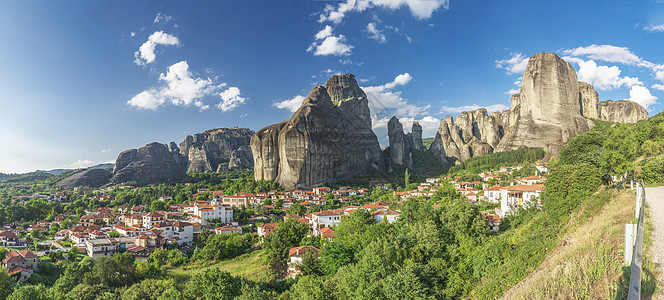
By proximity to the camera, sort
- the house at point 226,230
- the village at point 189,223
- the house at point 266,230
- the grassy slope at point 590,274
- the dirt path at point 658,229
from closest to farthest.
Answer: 1. the grassy slope at point 590,274
2. the dirt path at point 658,229
3. the village at point 189,223
4. the house at point 266,230
5. the house at point 226,230

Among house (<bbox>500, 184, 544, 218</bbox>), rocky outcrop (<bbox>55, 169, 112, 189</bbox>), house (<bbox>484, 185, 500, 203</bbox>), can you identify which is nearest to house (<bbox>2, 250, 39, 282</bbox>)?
house (<bbox>500, 184, 544, 218</bbox>)

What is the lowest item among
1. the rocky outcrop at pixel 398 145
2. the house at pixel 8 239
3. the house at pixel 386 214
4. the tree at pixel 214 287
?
the tree at pixel 214 287

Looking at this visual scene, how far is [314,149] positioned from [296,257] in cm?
4125

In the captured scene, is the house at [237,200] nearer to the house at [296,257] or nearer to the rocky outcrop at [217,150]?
the house at [296,257]

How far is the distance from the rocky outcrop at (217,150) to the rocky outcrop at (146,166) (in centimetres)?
1639

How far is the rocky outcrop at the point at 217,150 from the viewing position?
4333 inches

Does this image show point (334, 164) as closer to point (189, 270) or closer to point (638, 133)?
point (189, 270)

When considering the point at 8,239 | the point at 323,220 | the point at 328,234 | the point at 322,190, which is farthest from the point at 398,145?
the point at 8,239

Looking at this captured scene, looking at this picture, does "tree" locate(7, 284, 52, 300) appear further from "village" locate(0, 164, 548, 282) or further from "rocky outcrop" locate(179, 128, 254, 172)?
"rocky outcrop" locate(179, 128, 254, 172)

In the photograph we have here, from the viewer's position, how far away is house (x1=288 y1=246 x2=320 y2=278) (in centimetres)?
2502

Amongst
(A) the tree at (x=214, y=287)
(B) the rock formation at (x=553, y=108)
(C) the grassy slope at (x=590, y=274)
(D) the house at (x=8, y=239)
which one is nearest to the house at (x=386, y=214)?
(A) the tree at (x=214, y=287)

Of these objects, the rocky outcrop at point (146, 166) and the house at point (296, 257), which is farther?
the rocky outcrop at point (146, 166)

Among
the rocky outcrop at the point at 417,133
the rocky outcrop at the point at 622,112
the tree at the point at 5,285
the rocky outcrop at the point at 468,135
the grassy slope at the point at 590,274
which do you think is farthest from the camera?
the rocky outcrop at the point at 417,133

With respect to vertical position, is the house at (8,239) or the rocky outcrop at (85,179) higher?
the rocky outcrop at (85,179)
